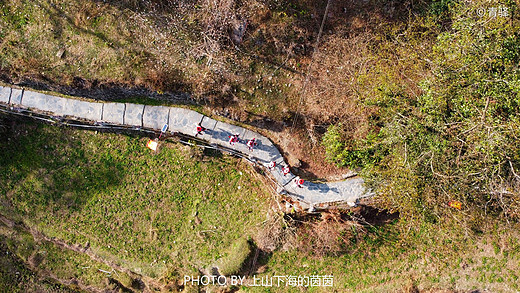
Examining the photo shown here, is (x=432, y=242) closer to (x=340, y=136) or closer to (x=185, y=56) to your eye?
(x=340, y=136)

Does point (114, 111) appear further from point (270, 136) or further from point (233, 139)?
point (270, 136)

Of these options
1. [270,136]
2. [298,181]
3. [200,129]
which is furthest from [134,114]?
[298,181]

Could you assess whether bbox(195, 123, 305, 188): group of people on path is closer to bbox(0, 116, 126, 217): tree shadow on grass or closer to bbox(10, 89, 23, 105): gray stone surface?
bbox(0, 116, 126, 217): tree shadow on grass

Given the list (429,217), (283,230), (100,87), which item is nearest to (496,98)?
(429,217)

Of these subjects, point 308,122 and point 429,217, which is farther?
point 308,122

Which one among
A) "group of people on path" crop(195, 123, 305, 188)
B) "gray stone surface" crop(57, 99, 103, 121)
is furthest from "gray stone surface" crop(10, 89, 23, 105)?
"group of people on path" crop(195, 123, 305, 188)

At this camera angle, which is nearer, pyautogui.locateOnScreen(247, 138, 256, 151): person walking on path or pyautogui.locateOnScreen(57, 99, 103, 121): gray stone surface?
pyautogui.locateOnScreen(247, 138, 256, 151): person walking on path
